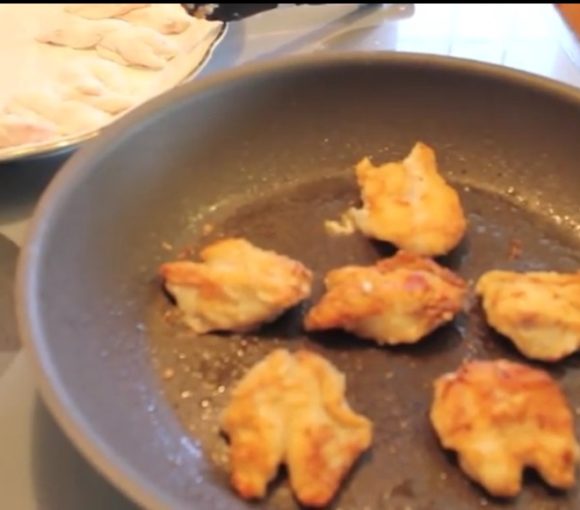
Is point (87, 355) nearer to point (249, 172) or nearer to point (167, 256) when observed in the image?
point (167, 256)

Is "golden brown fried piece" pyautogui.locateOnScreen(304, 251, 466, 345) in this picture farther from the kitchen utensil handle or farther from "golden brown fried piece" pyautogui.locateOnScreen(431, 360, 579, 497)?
the kitchen utensil handle

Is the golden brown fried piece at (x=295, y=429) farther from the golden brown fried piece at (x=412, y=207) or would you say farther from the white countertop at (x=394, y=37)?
the white countertop at (x=394, y=37)

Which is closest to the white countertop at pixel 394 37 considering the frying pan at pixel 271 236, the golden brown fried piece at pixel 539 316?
the frying pan at pixel 271 236

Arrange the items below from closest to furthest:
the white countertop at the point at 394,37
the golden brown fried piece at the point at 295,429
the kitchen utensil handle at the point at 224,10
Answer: the golden brown fried piece at the point at 295,429 → the white countertop at the point at 394,37 → the kitchen utensil handle at the point at 224,10

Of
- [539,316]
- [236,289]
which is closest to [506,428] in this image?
[539,316]

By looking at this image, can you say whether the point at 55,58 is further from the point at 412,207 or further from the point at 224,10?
the point at 412,207

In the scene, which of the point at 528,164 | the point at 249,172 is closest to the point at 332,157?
the point at 249,172
